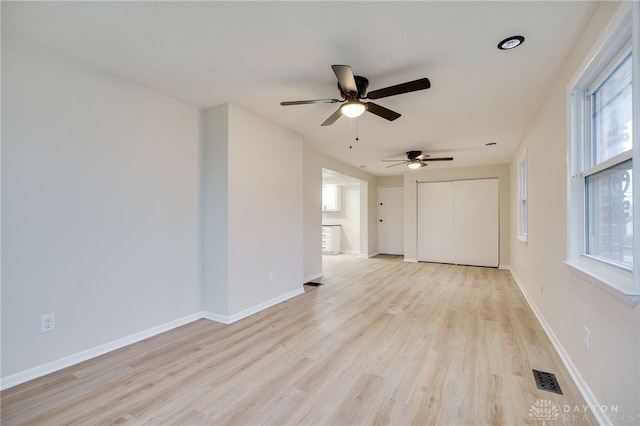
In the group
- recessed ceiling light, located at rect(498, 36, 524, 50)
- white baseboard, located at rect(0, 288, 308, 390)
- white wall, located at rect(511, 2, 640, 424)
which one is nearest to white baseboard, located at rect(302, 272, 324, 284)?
white baseboard, located at rect(0, 288, 308, 390)

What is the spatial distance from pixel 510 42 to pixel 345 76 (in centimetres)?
116

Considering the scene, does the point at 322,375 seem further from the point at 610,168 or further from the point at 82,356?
the point at 610,168

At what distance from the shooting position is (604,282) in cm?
144

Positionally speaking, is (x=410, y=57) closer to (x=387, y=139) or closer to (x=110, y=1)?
(x=110, y=1)

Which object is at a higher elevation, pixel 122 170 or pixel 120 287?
pixel 122 170

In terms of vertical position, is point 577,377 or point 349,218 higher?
point 349,218

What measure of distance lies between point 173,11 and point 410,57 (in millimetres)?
1643

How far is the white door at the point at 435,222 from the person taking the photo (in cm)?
679

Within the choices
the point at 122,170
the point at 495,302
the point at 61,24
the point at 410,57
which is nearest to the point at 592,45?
the point at 410,57

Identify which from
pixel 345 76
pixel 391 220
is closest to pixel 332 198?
pixel 391 220

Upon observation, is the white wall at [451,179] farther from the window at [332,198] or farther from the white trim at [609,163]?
the white trim at [609,163]

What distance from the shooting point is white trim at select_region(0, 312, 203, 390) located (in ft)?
6.32

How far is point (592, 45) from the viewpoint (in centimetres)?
169

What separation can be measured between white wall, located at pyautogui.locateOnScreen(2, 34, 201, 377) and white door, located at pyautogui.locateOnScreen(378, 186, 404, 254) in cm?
609
